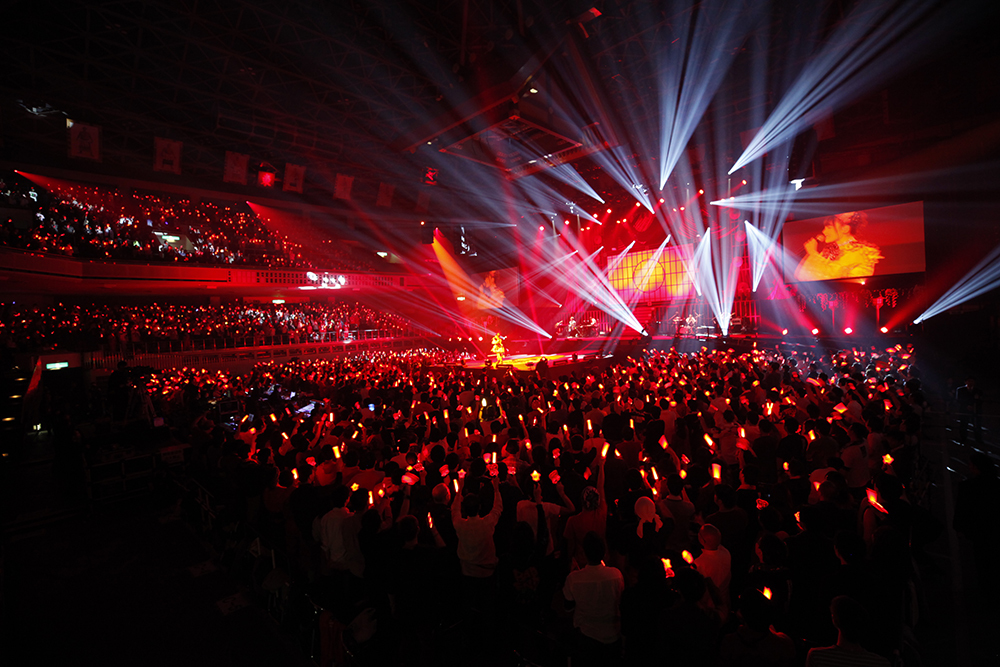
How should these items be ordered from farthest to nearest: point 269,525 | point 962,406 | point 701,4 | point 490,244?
point 490,244
point 701,4
point 962,406
point 269,525

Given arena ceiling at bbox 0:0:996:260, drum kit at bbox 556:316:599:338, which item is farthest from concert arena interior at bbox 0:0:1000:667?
drum kit at bbox 556:316:599:338

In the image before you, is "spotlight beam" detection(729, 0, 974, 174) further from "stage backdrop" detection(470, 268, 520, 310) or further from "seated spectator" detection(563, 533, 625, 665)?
"stage backdrop" detection(470, 268, 520, 310)

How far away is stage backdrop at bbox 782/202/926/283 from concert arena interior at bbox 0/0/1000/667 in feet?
0.41

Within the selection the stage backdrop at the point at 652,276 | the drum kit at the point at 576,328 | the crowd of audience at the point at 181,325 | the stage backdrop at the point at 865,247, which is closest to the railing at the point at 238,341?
the crowd of audience at the point at 181,325

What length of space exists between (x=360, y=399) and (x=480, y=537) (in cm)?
764

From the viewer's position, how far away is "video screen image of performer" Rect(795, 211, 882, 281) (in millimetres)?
16844

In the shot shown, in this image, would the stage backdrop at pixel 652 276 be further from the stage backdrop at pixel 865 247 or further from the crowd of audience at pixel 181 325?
Answer: the crowd of audience at pixel 181 325

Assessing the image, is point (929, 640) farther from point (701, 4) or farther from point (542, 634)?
point (701, 4)

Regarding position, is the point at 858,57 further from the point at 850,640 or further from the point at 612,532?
the point at 850,640

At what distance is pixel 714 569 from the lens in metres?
3.11

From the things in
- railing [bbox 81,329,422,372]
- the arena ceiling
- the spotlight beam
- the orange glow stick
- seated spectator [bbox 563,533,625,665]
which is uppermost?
the spotlight beam

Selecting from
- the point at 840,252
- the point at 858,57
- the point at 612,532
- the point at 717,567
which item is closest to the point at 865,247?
the point at 840,252

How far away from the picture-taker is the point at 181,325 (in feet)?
74.1

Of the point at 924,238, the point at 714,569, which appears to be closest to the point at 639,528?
the point at 714,569
